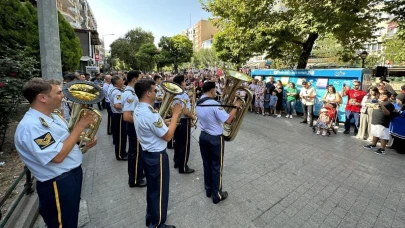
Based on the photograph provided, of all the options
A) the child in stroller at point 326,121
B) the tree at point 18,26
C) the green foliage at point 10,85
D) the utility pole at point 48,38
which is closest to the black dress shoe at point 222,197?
the utility pole at point 48,38

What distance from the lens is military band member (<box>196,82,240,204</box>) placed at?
3.27 metres

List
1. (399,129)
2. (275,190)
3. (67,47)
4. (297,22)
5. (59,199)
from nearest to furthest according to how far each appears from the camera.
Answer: (59,199) → (275,190) → (399,129) → (297,22) → (67,47)

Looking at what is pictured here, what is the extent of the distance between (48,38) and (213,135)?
4.14m

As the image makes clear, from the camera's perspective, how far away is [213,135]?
131 inches

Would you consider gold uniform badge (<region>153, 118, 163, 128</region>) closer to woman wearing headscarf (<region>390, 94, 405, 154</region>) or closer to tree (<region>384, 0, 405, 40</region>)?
woman wearing headscarf (<region>390, 94, 405, 154</region>)

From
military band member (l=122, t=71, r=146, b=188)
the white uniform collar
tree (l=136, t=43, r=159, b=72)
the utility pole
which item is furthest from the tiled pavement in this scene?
tree (l=136, t=43, r=159, b=72)

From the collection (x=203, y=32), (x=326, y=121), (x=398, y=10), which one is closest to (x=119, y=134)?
(x=326, y=121)

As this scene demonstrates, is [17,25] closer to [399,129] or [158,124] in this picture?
[158,124]

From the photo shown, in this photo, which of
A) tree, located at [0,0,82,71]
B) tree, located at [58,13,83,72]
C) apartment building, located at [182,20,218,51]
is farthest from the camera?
apartment building, located at [182,20,218,51]

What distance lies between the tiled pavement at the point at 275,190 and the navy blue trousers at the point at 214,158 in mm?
291

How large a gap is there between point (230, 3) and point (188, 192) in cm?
1330

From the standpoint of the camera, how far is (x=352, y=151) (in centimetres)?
604

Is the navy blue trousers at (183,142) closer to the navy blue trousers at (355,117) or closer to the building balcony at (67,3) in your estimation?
the navy blue trousers at (355,117)

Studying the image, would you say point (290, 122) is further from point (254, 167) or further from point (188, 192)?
point (188, 192)
